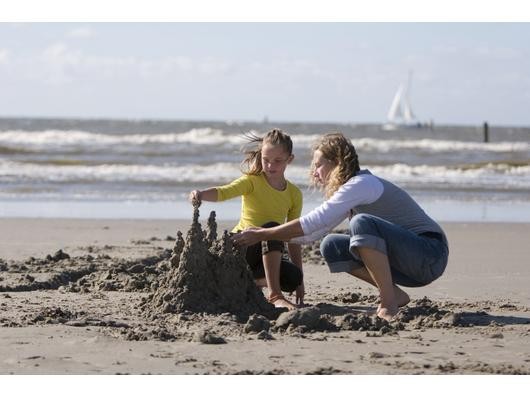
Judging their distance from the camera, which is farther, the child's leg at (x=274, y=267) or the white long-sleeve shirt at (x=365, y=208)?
the child's leg at (x=274, y=267)

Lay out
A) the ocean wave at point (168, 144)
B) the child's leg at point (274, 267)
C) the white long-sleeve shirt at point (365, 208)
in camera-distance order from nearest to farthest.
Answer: the white long-sleeve shirt at point (365, 208)
the child's leg at point (274, 267)
the ocean wave at point (168, 144)

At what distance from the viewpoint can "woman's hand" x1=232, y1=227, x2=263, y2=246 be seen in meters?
5.75

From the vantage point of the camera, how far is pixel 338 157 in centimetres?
574

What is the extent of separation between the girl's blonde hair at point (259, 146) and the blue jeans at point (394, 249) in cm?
63

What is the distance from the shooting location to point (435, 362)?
466 cm

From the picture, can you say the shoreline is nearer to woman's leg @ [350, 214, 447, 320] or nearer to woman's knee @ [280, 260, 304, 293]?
woman's knee @ [280, 260, 304, 293]

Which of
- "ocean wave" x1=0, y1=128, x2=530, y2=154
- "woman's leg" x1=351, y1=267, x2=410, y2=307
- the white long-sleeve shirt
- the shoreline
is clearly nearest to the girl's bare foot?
"woman's leg" x1=351, y1=267, x2=410, y2=307

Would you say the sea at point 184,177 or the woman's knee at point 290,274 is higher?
the sea at point 184,177

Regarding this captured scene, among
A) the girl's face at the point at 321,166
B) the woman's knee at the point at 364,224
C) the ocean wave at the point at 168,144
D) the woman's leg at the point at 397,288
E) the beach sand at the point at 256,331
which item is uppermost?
the ocean wave at the point at 168,144

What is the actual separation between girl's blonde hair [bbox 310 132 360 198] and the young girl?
0.39 metres

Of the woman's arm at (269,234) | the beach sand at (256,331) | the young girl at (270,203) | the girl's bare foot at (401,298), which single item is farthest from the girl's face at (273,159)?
the girl's bare foot at (401,298)

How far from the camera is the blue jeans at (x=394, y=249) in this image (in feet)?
18.7

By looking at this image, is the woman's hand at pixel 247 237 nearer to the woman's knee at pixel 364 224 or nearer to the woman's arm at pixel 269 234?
the woman's arm at pixel 269 234

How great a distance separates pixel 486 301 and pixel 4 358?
3.53m
